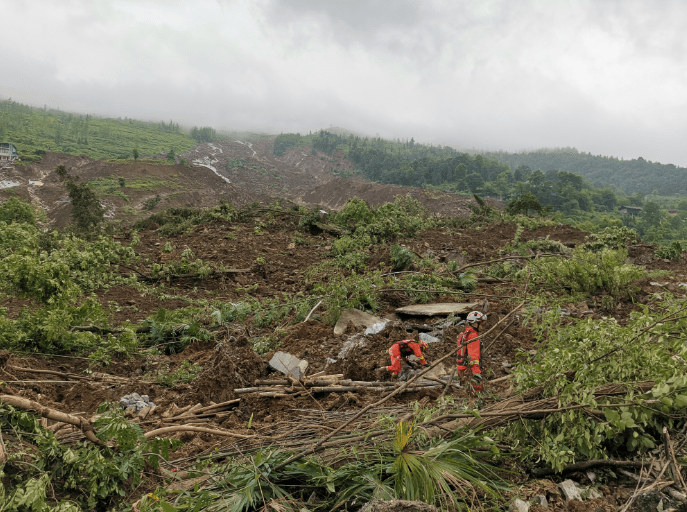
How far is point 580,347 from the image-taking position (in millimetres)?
2244

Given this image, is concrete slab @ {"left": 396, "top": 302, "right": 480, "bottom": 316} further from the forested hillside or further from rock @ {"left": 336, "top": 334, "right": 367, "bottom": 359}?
the forested hillside

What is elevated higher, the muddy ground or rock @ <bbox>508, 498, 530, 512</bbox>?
rock @ <bbox>508, 498, 530, 512</bbox>

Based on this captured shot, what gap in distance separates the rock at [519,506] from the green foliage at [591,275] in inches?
196

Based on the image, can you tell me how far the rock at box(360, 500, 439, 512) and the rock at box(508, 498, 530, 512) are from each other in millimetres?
450

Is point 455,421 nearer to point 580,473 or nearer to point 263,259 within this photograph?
point 580,473

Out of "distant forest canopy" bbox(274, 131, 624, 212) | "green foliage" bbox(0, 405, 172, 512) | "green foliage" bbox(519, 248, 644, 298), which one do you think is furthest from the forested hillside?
"green foliage" bbox(0, 405, 172, 512)

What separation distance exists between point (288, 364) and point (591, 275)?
475cm

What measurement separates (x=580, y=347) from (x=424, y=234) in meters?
12.8

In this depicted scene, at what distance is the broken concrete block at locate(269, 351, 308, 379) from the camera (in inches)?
172

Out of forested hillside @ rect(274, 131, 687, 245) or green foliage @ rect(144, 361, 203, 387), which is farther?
forested hillside @ rect(274, 131, 687, 245)

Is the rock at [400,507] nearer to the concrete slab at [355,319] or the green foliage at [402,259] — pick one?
the concrete slab at [355,319]

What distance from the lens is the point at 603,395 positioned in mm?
2064

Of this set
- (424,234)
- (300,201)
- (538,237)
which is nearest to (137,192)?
(300,201)

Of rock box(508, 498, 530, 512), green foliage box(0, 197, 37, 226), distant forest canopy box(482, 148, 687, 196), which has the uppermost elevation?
distant forest canopy box(482, 148, 687, 196)
